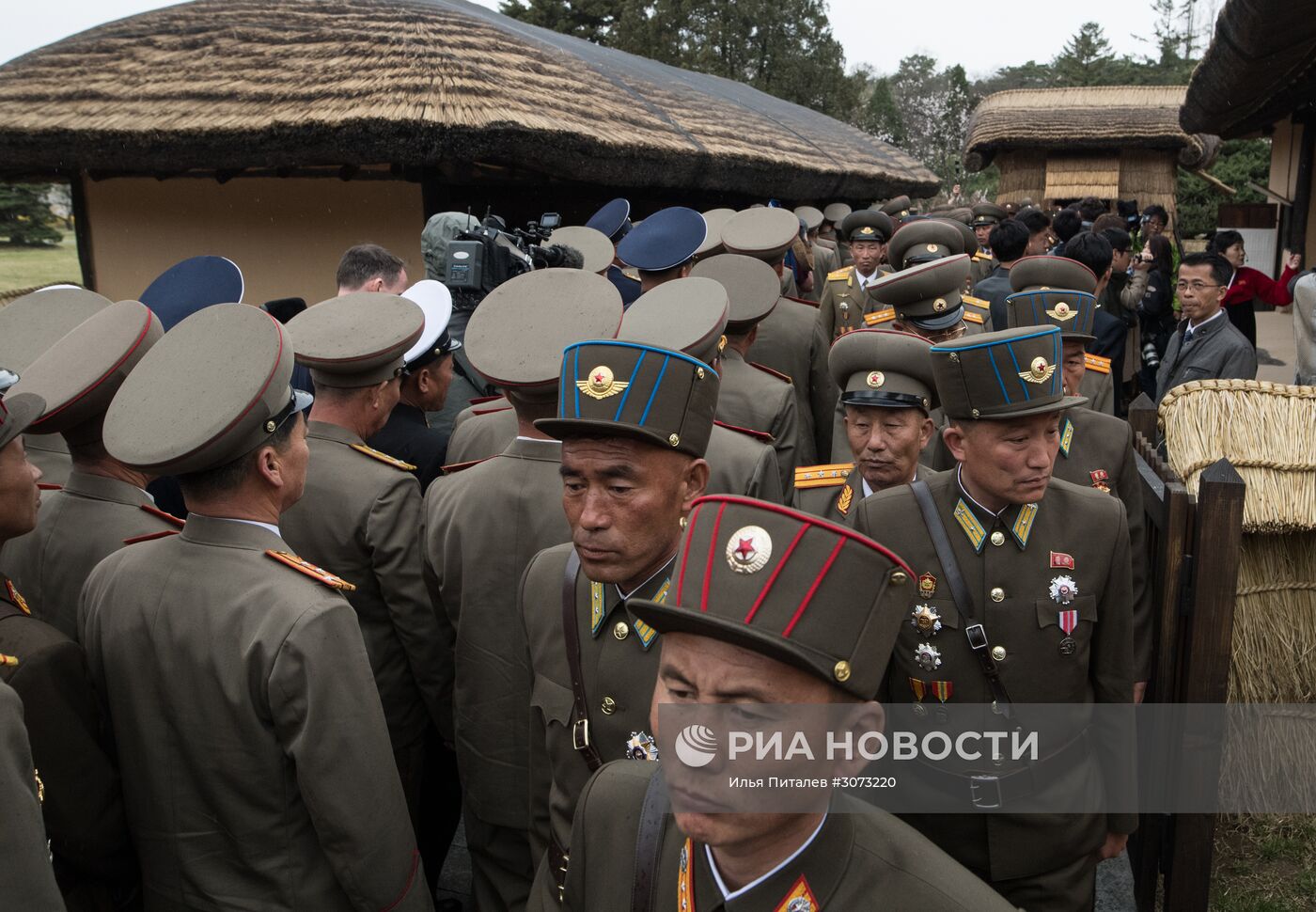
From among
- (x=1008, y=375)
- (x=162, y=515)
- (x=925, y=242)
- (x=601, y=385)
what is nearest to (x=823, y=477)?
(x=1008, y=375)

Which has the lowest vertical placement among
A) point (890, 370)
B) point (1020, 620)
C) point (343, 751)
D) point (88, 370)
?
point (343, 751)

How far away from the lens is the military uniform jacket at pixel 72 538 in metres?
2.69

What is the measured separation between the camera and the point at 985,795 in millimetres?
2518

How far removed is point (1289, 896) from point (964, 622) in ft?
6.69

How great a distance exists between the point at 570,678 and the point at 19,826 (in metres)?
1.07

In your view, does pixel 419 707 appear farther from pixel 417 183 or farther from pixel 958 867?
pixel 417 183

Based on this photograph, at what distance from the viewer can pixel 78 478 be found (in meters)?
2.78

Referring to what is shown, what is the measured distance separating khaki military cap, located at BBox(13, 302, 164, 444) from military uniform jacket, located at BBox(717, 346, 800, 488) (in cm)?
239

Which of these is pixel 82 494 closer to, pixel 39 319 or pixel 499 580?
pixel 39 319

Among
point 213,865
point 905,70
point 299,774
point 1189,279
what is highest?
point 905,70

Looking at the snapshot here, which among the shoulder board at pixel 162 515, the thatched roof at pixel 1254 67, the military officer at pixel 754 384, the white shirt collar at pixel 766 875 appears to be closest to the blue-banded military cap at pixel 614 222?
the military officer at pixel 754 384

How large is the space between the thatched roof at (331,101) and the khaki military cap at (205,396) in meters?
5.88

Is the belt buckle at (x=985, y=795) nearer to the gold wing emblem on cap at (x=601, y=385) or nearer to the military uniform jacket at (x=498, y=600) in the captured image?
the military uniform jacket at (x=498, y=600)

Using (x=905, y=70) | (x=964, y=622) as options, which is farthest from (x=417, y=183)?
(x=905, y=70)
